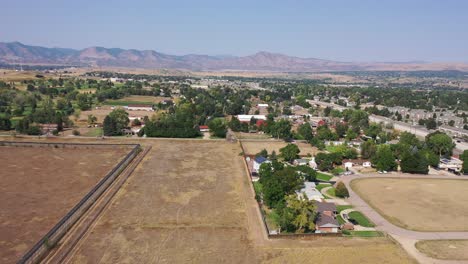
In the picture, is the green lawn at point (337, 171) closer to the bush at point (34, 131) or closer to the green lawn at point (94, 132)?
the green lawn at point (94, 132)

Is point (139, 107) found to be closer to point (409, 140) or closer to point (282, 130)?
point (282, 130)

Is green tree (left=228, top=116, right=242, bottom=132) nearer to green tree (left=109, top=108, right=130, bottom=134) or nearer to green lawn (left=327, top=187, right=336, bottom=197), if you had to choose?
green tree (left=109, top=108, right=130, bottom=134)

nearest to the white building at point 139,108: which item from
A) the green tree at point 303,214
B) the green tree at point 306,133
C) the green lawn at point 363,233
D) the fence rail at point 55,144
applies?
the fence rail at point 55,144

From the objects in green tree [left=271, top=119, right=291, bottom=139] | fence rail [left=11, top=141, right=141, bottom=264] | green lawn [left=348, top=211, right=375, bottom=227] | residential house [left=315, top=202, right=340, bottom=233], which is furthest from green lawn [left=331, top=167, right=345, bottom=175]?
fence rail [left=11, top=141, right=141, bottom=264]

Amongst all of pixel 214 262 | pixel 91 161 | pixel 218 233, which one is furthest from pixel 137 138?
pixel 214 262

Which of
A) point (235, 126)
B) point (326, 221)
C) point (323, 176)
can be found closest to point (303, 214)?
point (326, 221)

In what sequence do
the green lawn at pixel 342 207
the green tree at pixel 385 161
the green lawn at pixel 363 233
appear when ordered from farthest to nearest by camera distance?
1. the green tree at pixel 385 161
2. the green lawn at pixel 342 207
3. the green lawn at pixel 363 233

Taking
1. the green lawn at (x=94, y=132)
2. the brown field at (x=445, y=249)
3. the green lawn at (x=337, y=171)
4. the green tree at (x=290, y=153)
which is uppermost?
the green tree at (x=290, y=153)
